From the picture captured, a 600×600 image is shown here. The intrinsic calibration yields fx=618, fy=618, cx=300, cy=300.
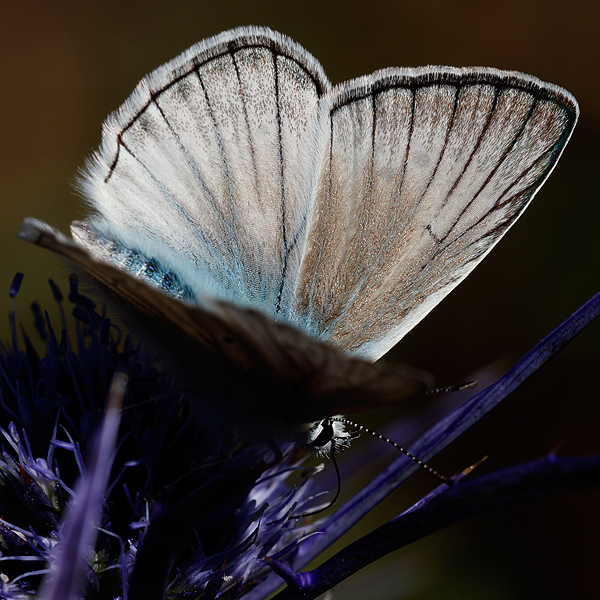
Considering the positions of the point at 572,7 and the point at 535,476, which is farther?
the point at 572,7

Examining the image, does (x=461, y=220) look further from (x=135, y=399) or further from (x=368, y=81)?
(x=135, y=399)

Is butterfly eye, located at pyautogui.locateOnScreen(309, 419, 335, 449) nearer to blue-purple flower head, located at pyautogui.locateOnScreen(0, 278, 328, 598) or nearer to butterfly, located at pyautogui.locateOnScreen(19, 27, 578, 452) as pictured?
butterfly, located at pyautogui.locateOnScreen(19, 27, 578, 452)

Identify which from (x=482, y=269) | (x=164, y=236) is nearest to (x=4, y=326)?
(x=164, y=236)

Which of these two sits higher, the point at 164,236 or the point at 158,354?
the point at 164,236

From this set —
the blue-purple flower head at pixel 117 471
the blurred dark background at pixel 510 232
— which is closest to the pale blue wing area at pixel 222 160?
the blue-purple flower head at pixel 117 471

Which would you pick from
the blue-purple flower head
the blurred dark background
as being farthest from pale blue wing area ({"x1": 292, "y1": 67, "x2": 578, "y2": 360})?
the blurred dark background

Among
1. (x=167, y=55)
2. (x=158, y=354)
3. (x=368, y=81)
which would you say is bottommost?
(x=158, y=354)
